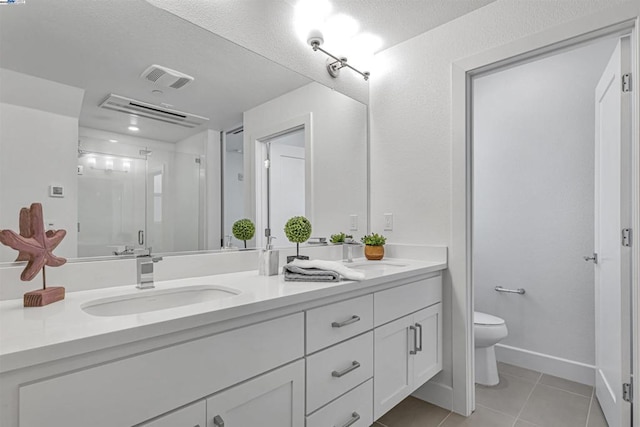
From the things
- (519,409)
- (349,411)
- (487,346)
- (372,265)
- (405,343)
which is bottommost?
(519,409)

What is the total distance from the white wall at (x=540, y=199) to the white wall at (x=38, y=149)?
280 cm

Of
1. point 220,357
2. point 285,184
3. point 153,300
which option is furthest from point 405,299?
point 153,300

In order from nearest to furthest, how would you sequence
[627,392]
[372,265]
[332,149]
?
[627,392], [372,265], [332,149]

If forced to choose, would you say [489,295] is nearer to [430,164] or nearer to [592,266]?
[592,266]

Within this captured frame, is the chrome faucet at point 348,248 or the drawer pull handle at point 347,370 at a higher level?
the chrome faucet at point 348,248

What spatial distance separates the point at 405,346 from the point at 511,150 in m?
1.91

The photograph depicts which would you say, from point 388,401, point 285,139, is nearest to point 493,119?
point 285,139

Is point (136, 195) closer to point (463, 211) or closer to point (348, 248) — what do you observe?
point (348, 248)

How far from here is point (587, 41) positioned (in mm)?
1648

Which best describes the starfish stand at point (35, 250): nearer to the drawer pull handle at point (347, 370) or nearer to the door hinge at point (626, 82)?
the drawer pull handle at point (347, 370)

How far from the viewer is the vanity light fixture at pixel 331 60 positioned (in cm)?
200

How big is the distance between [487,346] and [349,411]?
4.60 ft

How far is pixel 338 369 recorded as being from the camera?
1308mm

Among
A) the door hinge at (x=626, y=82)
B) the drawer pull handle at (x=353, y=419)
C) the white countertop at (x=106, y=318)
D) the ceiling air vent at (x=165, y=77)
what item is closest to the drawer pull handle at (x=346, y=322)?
the white countertop at (x=106, y=318)
